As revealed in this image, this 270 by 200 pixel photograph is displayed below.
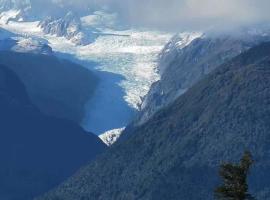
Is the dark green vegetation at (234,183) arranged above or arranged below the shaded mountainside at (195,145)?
above

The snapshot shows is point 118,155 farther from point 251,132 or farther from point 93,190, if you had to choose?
point 251,132

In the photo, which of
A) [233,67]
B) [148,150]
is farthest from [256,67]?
[148,150]

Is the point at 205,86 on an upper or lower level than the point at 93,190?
upper

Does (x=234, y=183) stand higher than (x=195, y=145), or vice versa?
(x=234, y=183)

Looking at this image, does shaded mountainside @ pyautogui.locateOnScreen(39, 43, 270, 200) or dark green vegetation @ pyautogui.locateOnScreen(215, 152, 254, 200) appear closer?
dark green vegetation @ pyautogui.locateOnScreen(215, 152, 254, 200)

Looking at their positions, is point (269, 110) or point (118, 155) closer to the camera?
point (269, 110)

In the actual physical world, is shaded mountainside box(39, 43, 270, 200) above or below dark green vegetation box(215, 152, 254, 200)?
below

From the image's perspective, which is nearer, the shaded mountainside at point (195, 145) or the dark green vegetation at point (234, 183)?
the dark green vegetation at point (234, 183)

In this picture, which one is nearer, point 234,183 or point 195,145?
point 234,183
